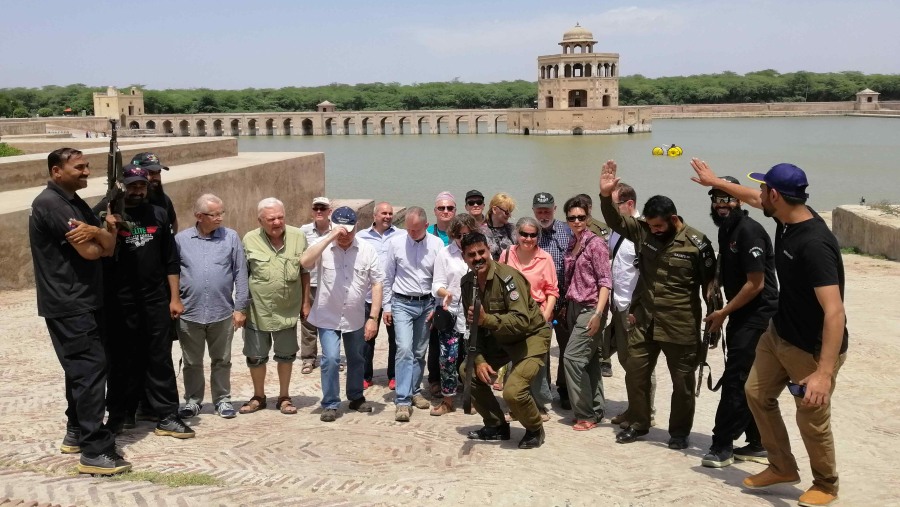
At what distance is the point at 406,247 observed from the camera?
524 cm

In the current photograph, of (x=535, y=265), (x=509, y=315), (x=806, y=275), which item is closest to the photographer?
(x=806, y=275)

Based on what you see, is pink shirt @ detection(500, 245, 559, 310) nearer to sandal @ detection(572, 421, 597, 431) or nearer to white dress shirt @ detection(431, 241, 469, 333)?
white dress shirt @ detection(431, 241, 469, 333)

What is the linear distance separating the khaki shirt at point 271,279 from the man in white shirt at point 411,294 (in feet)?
2.03

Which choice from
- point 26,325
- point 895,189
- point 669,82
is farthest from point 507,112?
point 26,325

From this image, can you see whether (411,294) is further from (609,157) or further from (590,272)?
(609,157)

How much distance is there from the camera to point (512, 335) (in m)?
4.34

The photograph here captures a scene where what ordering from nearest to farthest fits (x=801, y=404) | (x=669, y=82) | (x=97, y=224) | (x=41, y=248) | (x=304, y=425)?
(x=801, y=404), (x=41, y=248), (x=97, y=224), (x=304, y=425), (x=669, y=82)

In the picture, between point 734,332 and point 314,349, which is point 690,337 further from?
point 314,349

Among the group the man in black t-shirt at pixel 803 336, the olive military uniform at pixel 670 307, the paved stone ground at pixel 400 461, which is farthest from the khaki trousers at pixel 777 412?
the olive military uniform at pixel 670 307

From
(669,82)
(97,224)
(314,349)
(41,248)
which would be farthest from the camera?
(669,82)

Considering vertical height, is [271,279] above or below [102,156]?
below

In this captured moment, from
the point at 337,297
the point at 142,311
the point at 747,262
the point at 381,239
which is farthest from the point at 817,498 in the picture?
the point at 381,239

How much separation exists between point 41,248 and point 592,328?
2.81 metres

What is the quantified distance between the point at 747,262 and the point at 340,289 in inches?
87.2
